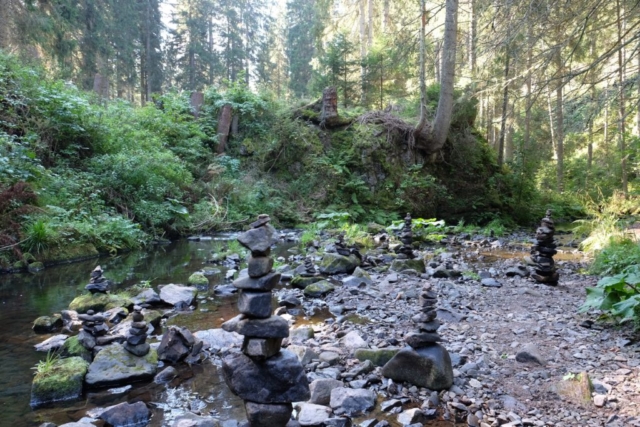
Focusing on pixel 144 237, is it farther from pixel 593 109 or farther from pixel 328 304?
pixel 593 109

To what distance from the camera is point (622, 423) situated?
289 cm

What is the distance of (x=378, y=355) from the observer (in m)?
4.12

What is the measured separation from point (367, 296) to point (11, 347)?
4.52 meters

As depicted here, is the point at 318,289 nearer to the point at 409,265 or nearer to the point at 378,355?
the point at 409,265

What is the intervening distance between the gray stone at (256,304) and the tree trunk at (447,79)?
464 inches

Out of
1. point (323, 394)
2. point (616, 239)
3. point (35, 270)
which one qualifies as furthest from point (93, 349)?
point (616, 239)

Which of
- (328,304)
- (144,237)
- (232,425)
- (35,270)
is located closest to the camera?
(232,425)

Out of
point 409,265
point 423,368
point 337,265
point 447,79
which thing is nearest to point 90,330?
point 423,368

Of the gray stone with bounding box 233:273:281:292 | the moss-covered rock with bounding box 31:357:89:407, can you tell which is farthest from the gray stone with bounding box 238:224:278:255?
the moss-covered rock with bounding box 31:357:89:407

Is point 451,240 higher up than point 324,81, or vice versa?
point 324,81

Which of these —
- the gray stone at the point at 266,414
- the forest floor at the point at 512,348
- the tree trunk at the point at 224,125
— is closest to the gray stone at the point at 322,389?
the forest floor at the point at 512,348

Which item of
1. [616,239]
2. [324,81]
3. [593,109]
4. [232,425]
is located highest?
[324,81]

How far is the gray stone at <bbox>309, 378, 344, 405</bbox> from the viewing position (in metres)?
3.49

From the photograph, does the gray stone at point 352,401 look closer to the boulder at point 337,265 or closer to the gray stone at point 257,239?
the gray stone at point 257,239
